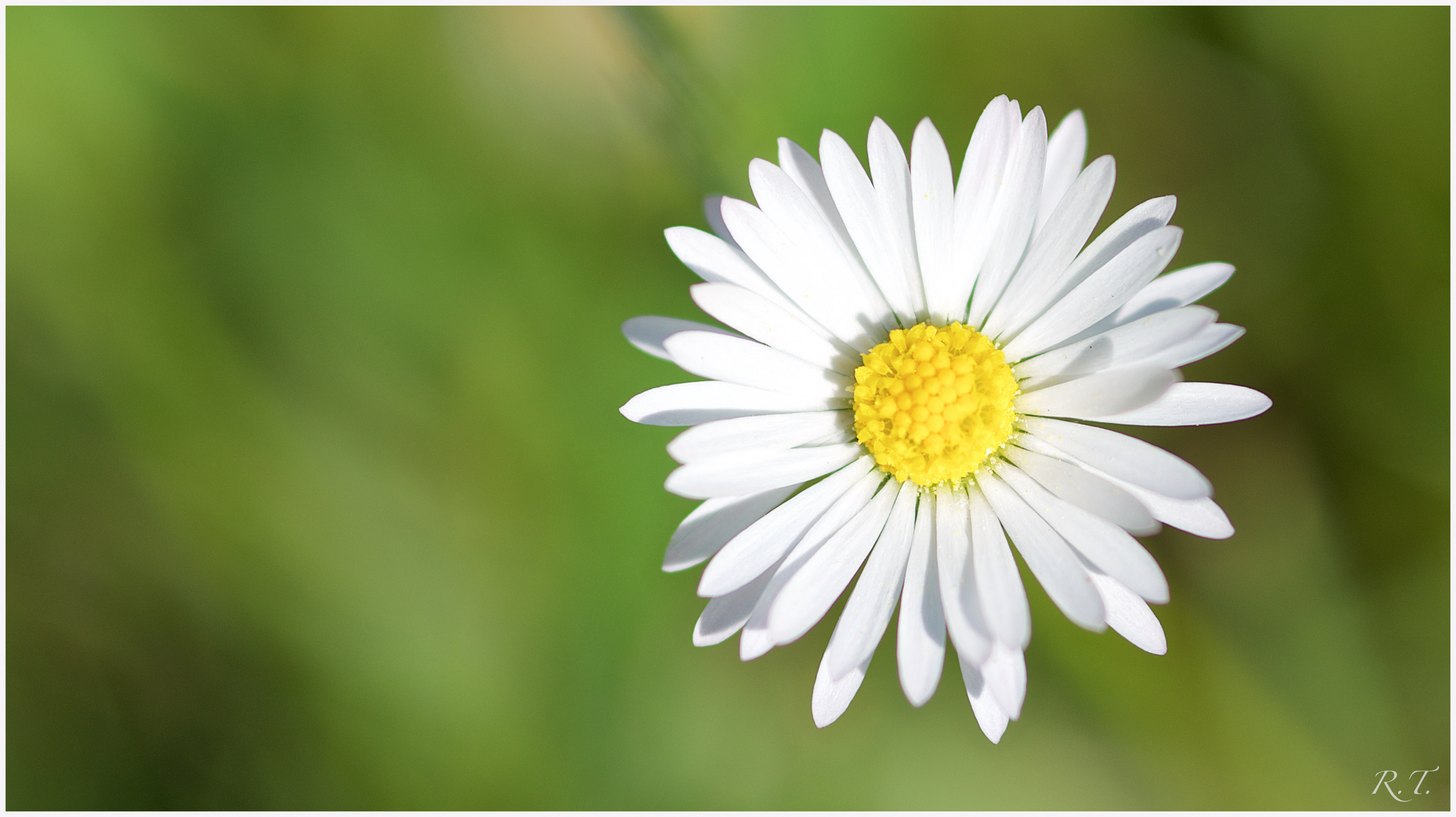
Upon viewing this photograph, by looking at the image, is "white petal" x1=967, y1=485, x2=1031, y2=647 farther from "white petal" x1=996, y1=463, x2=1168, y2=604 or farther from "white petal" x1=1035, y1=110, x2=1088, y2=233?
"white petal" x1=1035, y1=110, x2=1088, y2=233

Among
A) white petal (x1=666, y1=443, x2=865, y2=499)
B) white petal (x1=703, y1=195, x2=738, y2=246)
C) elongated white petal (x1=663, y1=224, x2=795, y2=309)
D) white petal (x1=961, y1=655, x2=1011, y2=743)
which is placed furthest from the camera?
white petal (x1=703, y1=195, x2=738, y2=246)

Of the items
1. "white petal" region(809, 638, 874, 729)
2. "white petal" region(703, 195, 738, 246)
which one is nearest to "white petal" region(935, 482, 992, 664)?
"white petal" region(809, 638, 874, 729)

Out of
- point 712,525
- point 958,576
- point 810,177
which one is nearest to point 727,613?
point 712,525

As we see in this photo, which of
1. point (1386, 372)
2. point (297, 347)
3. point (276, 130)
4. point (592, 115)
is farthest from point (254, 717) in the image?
point (1386, 372)

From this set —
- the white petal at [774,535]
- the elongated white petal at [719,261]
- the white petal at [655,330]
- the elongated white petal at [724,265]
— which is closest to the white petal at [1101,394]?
the white petal at [774,535]

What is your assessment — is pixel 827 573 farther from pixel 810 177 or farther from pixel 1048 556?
pixel 810 177

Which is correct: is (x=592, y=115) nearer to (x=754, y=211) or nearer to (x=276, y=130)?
(x=276, y=130)
